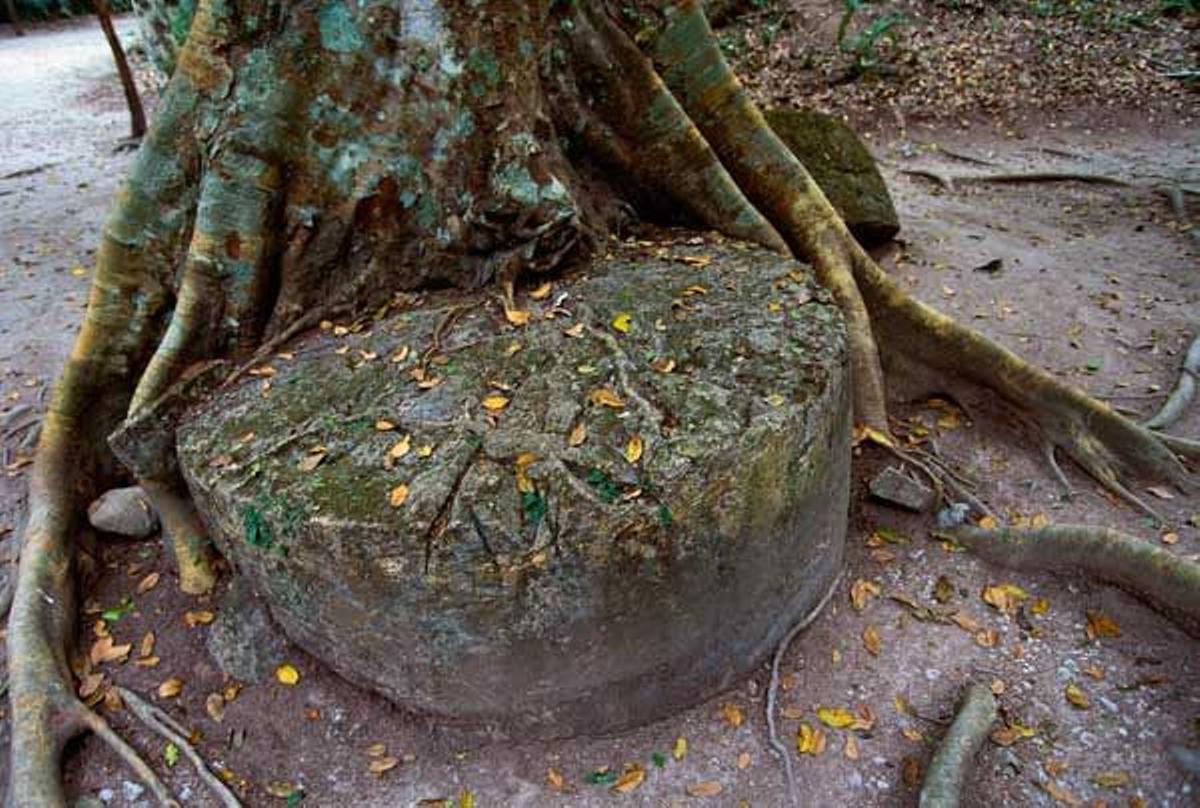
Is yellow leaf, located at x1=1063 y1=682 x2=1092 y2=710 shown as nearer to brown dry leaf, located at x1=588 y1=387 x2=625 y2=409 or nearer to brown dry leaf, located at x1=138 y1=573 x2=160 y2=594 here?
brown dry leaf, located at x1=588 y1=387 x2=625 y2=409

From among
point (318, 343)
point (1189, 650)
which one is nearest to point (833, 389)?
point (1189, 650)

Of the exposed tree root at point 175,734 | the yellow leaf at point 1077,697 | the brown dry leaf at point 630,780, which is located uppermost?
the exposed tree root at point 175,734

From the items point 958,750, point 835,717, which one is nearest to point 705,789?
point 835,717

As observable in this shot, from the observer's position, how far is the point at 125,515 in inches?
134

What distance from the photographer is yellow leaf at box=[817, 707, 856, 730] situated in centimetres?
273

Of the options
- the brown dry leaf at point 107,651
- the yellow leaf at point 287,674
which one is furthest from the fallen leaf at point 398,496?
the brown dry leaf at point 107,651

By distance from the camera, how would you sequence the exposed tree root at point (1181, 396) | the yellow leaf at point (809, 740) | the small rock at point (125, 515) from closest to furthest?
the yellow leaf at point (809, 740)
the small rock at point (125, 515)
the exposed tree root at point (1181, 396)

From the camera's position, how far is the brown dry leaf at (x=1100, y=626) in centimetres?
297

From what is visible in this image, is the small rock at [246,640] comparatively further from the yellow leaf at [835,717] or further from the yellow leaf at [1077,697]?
the yellow leaf at [1077,697]

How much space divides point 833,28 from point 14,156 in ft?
34.3

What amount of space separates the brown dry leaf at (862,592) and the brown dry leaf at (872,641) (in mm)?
100

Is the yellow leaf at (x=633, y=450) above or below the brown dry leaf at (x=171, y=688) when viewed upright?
above

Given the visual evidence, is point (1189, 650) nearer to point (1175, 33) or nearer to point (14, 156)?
point (1175, 33)

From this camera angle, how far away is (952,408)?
4.01 m
